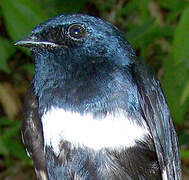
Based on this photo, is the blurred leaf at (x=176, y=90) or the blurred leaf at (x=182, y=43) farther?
the blurred leaf at (x=176, y=90)

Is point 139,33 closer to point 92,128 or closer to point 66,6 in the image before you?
point 66,6

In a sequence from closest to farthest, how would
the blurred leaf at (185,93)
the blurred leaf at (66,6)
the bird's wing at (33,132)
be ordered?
the bird's wing at (33,132), the blurred leaf at (185,93), the blurred leaf at (66,6)

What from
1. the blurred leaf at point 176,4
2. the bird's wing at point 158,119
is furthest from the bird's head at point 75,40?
the blurred leaf at point 176,4

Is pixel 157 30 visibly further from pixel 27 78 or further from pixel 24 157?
pixel 27 78

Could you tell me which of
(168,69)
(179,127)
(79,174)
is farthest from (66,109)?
(179,127)

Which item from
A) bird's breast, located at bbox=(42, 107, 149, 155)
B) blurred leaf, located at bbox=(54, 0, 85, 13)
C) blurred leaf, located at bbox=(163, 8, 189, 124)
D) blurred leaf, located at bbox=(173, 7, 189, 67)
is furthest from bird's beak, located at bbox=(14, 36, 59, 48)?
blurred leaf, located at bbox=(54, 0, 85, 13)

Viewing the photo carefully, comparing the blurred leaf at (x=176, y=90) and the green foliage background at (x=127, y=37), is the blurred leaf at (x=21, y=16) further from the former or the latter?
the blurred leaf at (x=176, y=90)

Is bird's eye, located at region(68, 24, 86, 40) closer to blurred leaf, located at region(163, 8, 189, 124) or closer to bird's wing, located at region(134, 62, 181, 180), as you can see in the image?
bird's wing, located at region(134, 62, 181, 180)

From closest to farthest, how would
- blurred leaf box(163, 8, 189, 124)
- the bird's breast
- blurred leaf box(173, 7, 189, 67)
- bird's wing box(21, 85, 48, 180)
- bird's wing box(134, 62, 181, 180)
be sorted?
the bird's breast < bird's wing box(134, 62, 181, 180) < bird's wing box(21, 85, 48, 180) < blurred leaf box(173, 7, 189, 67) < blurred leaf box(163, 8, 189, 124)
